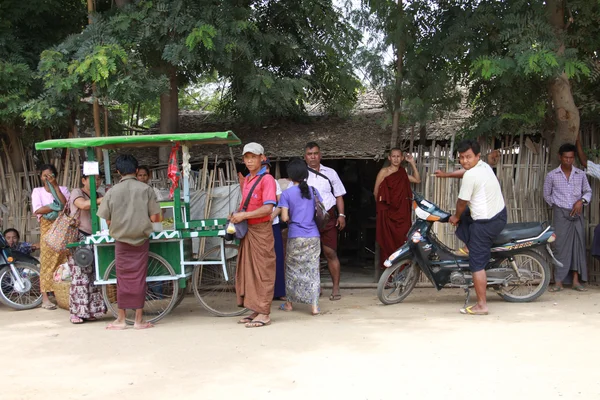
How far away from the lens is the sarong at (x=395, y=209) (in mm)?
7625

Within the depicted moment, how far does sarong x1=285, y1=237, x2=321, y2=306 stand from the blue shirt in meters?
0.07

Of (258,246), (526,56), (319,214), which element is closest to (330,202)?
(319,214)

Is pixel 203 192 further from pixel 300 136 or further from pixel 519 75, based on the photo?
pixel 519 75

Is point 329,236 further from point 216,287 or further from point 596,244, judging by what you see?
point 596,244

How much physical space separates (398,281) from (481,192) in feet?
4.60

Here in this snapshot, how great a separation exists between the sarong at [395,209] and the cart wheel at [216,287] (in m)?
2.04

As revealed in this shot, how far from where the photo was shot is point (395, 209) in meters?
7.66

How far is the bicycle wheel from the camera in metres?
6.86

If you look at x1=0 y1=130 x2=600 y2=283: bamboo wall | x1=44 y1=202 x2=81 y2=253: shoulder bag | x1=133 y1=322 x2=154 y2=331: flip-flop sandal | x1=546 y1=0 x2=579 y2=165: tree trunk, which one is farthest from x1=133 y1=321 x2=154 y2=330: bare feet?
x1=546 y1=0 x2=579 y2=165: tree trunk

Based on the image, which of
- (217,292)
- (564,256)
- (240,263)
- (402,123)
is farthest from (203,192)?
(564,256)

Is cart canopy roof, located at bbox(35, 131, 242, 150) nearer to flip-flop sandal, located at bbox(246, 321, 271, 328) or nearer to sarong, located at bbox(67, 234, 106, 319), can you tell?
sarong, located at bbox(67, 234, 106, 319)

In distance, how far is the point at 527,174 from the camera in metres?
7.89

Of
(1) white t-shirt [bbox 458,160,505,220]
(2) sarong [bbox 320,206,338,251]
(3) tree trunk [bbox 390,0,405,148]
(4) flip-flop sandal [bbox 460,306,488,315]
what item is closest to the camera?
(1) white t-shirt [bbox 458,160,505,220]

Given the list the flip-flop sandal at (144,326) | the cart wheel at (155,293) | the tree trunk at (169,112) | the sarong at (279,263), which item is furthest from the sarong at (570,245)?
the tree trunk at (169,112)
